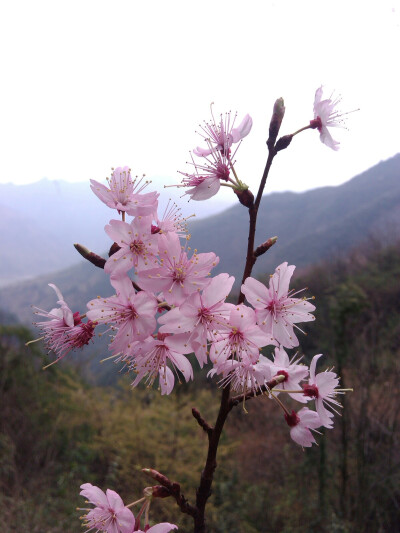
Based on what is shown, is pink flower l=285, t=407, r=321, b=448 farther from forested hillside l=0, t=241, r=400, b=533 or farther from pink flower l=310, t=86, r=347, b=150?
forested hillside l=0, t=241, r=400, b=533

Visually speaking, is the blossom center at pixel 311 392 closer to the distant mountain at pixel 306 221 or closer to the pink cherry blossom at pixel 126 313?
the pink cherry blossom at pixel 126 313

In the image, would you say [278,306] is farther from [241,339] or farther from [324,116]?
[324,116]

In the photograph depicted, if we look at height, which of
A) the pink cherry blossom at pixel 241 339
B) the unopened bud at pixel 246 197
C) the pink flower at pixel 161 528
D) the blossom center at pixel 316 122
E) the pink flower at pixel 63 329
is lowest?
the pink flower at pixel 161 528

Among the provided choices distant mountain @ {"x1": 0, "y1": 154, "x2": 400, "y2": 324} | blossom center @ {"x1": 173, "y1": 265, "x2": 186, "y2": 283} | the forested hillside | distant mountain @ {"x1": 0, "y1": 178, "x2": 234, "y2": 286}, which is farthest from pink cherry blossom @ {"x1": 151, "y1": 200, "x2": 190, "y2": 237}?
distant mountain @ {"x1": 0, "y1": 178, "x2": 234, "y2": 286}

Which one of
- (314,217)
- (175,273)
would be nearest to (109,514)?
(175,273)

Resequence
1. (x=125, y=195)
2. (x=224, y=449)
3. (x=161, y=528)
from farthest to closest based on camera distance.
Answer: (x=224, y=449), (x=125, y=195), (x=161, y=528)

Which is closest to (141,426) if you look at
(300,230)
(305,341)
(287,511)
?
(287,511)

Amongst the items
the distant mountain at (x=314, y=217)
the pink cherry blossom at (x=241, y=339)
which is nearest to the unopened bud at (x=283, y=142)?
the pink cherry blossom at (x=241, y=339)
